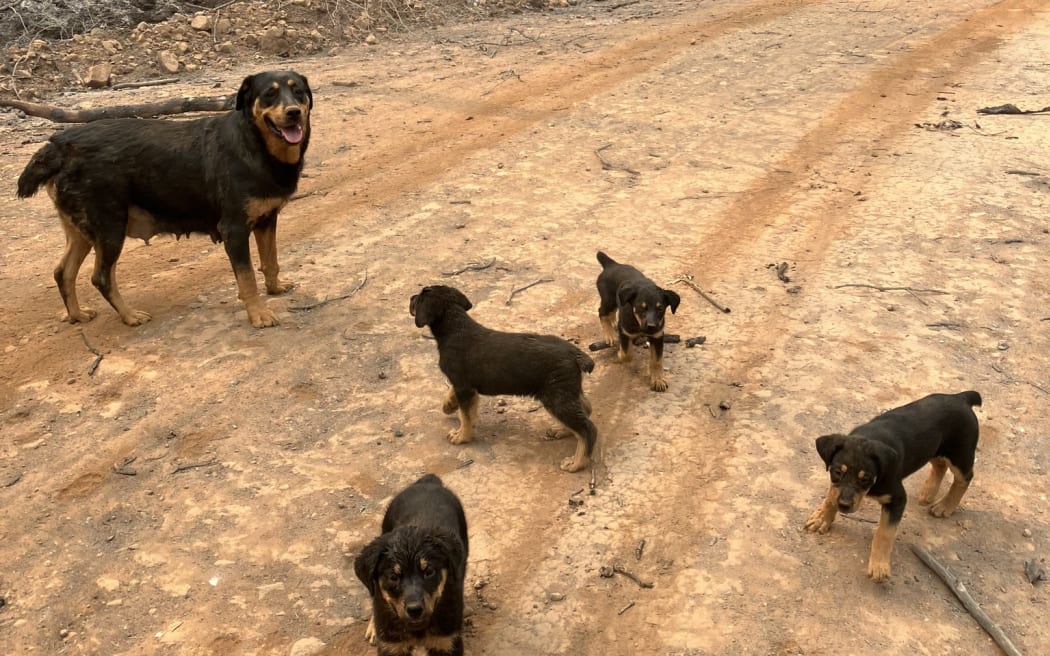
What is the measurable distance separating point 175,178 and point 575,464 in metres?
4.25

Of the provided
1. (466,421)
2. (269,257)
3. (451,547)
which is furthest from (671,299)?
(269,257)

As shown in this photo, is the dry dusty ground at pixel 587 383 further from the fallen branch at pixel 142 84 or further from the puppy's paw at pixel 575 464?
the fallen branch at pixel 142 84

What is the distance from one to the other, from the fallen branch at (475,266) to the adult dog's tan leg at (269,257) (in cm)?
149

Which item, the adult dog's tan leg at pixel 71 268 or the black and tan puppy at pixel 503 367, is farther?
the adult dog's tan leg at pixel 71 268

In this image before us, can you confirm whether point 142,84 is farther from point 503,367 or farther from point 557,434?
point 557,434

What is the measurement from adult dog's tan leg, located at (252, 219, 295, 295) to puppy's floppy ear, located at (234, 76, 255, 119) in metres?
→ 1.00

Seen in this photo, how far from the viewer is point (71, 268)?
7926mm

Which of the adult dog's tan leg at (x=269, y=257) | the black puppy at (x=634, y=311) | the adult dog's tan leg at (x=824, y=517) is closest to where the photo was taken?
the adult dog's tan leg at (x=824, y=517)

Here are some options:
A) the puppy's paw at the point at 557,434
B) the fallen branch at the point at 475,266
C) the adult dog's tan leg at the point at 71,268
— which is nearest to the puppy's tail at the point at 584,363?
the puppy's paw at the point at 557,434

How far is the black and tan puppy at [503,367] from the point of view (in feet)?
20.3

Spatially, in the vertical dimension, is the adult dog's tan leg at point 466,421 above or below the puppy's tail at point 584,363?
below

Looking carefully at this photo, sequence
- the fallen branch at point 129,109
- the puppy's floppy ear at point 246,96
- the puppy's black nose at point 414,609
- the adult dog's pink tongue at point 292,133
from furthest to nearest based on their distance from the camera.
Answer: the fallen branch at point 129,109 → the puppy's floppy ear at point 246,96 → the adult dog's pink tongue at point 292,133 → the puppy's black nose at point 414,609

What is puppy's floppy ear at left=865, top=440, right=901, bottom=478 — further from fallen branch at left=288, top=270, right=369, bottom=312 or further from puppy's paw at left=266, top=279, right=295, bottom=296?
puppy's paw at left=266, top=279, right=295, bottom=296

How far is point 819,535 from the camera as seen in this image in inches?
225
